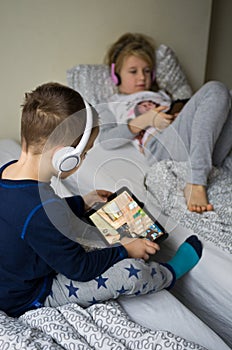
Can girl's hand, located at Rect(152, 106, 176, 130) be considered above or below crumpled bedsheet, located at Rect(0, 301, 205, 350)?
above

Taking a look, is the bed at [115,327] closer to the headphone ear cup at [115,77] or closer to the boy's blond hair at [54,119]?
the boy's blond hair at [54,119]

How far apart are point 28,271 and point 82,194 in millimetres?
298

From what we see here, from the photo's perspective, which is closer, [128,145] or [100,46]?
[128,145]

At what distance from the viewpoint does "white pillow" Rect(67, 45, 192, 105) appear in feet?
5.93

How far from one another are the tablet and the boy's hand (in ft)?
0.08

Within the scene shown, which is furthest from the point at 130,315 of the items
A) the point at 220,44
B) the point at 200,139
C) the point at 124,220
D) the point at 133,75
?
the point at 220,44

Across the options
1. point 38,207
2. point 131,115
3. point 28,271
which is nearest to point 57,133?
point 38,207

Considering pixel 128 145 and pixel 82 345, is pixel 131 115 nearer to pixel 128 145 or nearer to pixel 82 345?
pixel 128 145

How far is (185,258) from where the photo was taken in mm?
1111

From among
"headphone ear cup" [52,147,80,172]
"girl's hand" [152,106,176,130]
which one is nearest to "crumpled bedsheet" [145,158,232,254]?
"girl's hand" [152,106,176,130]

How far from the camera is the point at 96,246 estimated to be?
1.03 m

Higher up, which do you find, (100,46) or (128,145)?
(100,46)

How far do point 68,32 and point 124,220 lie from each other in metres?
1.03

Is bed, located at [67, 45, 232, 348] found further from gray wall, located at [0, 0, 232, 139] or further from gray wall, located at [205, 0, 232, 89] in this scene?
gray wall, located at [205, 0, 232, 89]
